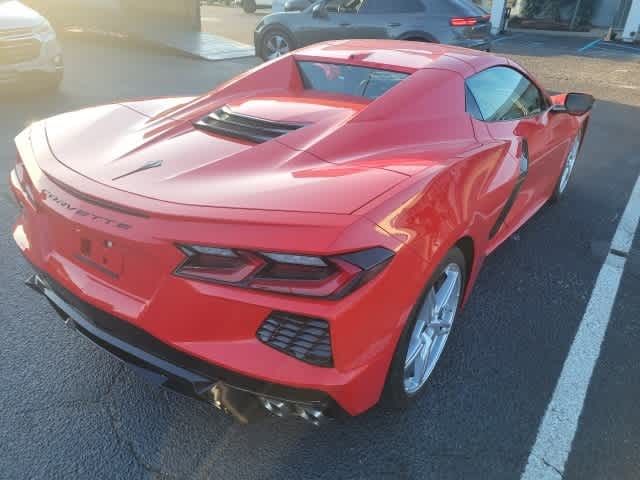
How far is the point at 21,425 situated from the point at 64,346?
1.69 feet

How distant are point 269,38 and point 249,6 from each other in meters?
14.1

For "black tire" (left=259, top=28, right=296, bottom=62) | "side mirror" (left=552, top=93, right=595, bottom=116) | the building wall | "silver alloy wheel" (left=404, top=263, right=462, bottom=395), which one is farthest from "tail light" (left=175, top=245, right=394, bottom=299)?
the building wall

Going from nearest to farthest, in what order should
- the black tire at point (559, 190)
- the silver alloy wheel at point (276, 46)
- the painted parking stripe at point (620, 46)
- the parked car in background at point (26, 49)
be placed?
the black tire at point (559, 190), the parked car in background at point (26, 49), the silver alloy wheel at point (276, 46), the painted parking stripe at point (620, 46)

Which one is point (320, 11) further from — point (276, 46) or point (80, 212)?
point (80, 212)

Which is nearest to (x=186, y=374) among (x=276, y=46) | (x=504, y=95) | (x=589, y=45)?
(x=504, y=95)

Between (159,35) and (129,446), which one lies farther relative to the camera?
(159,35)

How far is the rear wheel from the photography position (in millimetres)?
10133

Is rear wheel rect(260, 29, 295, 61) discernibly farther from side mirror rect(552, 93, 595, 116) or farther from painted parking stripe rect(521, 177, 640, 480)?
painted parking stripe rect(521, 177, 640, 480)

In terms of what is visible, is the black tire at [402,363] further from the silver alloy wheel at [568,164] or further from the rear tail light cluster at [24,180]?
the silver alloy wheel at [568,164]

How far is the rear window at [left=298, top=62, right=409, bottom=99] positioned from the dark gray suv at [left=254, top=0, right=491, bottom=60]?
6.44 metres

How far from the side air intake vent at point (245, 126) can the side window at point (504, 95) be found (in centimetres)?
109

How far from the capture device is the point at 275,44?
10328 mm

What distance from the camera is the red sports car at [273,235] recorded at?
1.66m

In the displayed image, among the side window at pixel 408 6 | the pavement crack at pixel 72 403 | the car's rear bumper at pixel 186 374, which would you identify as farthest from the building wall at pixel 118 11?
the car's rear bumper at pixel 186 374
